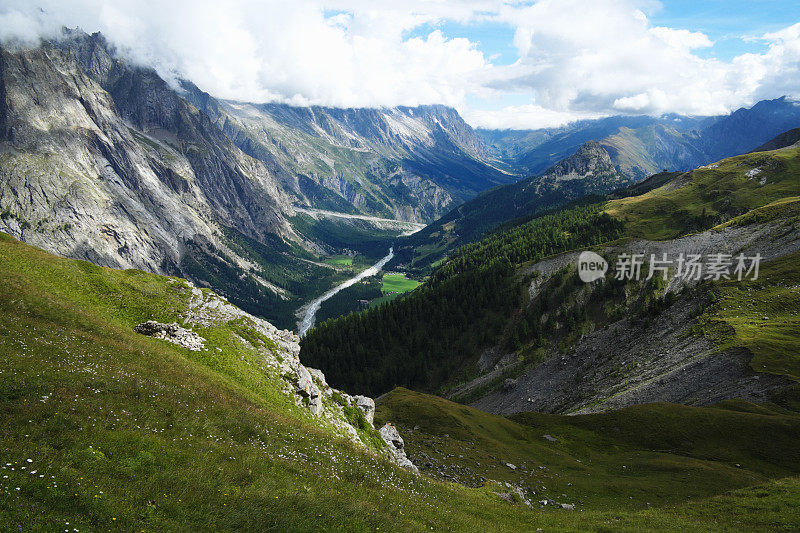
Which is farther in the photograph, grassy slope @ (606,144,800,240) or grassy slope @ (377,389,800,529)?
grassy slope @ (606,144,800,240)

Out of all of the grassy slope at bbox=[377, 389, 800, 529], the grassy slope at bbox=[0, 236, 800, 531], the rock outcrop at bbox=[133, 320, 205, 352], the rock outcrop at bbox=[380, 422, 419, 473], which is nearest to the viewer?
the grassy slope at bbox=[0, 236, 800, 531]

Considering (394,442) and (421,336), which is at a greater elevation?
(421,336)

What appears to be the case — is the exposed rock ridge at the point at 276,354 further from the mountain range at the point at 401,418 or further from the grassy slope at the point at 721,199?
the grassy slope at the point at 721,199

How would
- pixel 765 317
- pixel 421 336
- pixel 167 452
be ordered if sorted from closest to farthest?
pixel 167 452 → pixel 765 317 → pixel 421 336

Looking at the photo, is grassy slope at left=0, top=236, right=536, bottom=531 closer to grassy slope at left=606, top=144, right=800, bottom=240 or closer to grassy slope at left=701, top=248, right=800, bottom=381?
grassy slope at left=701, top=248, right=800, bottom=381

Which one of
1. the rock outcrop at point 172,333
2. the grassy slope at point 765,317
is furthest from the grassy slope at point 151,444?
the grassy slope at point 765,317

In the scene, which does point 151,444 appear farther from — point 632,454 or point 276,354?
point 632,454

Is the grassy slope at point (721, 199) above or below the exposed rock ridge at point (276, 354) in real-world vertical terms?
above

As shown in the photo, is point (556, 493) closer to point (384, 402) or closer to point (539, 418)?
point (539, 418)

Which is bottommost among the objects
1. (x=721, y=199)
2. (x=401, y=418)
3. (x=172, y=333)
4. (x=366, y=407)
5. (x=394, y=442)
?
(x=401, y=418)

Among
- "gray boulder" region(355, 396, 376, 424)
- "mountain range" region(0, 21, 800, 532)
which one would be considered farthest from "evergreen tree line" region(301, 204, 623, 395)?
"gray boulder" region(355, 396, 376, 424)

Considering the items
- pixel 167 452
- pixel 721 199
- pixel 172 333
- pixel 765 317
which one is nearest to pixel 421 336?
pixel 765 317

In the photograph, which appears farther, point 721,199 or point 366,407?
point 721,199

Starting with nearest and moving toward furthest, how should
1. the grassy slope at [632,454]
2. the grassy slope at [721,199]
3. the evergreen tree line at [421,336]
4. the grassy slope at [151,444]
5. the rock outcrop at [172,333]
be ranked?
1. the grassy slope at [151,444]
2. the grassy slope at [632,454]
3. the rock outcrop at [172,333]
4. the evergreen tree line at [421,336]
5. the grassy slope at [721,199]
